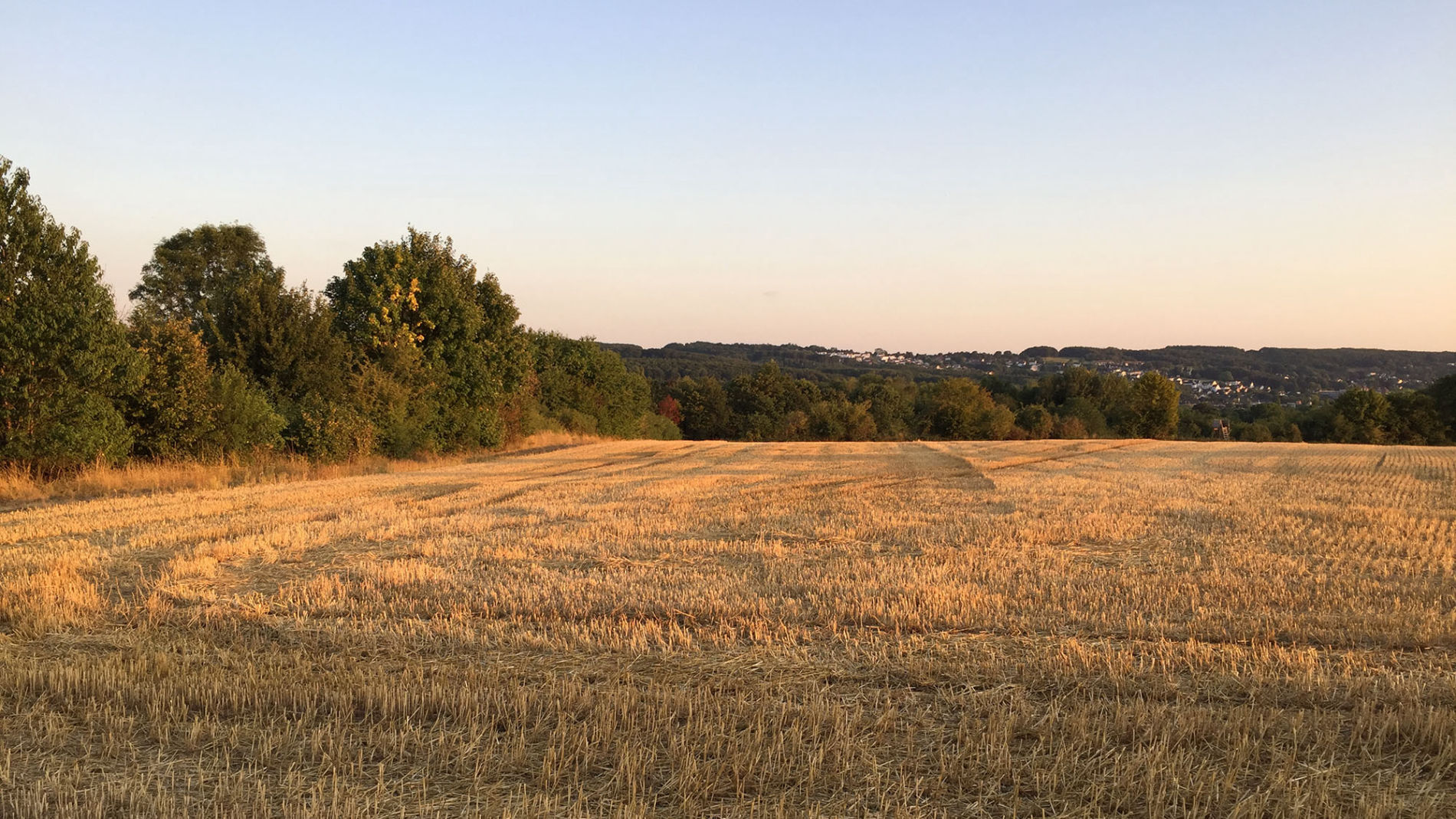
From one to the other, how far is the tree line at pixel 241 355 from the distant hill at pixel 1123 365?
59.3 meters

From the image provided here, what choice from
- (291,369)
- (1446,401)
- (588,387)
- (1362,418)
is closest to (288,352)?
(291,369)

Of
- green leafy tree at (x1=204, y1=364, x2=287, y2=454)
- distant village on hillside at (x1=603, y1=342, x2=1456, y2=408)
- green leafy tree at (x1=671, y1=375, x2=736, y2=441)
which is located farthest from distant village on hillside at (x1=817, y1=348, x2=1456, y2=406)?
green leafy tree at (x1=204, y1=364, x2=287, y2=454)

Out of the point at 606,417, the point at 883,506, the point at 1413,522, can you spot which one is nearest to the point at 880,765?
the point at 883,506

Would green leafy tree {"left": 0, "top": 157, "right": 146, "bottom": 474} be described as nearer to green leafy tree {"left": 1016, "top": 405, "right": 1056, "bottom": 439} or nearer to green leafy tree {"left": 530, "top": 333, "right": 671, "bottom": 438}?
green leafy tree {"left": 530, "top": 333, "right": 671, "bottom": 438}

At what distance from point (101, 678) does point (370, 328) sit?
31.8 metres

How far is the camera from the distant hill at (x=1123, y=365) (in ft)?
408

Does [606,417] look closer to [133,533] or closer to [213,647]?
[133,533]

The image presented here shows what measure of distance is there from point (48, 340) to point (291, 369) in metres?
11.6

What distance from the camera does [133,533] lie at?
13.5 m

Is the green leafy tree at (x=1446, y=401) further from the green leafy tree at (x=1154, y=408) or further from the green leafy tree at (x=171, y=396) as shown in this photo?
the green leafy tree at (x=171, y=396)

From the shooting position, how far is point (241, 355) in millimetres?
30219

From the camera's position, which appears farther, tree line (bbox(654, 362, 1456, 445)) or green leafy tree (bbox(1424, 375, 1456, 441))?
tree line (bbox(654, 362, 1456, 445))

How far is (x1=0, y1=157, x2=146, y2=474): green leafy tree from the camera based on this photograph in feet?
63.6

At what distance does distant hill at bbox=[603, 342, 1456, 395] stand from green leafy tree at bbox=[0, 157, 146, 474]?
8131 cm
